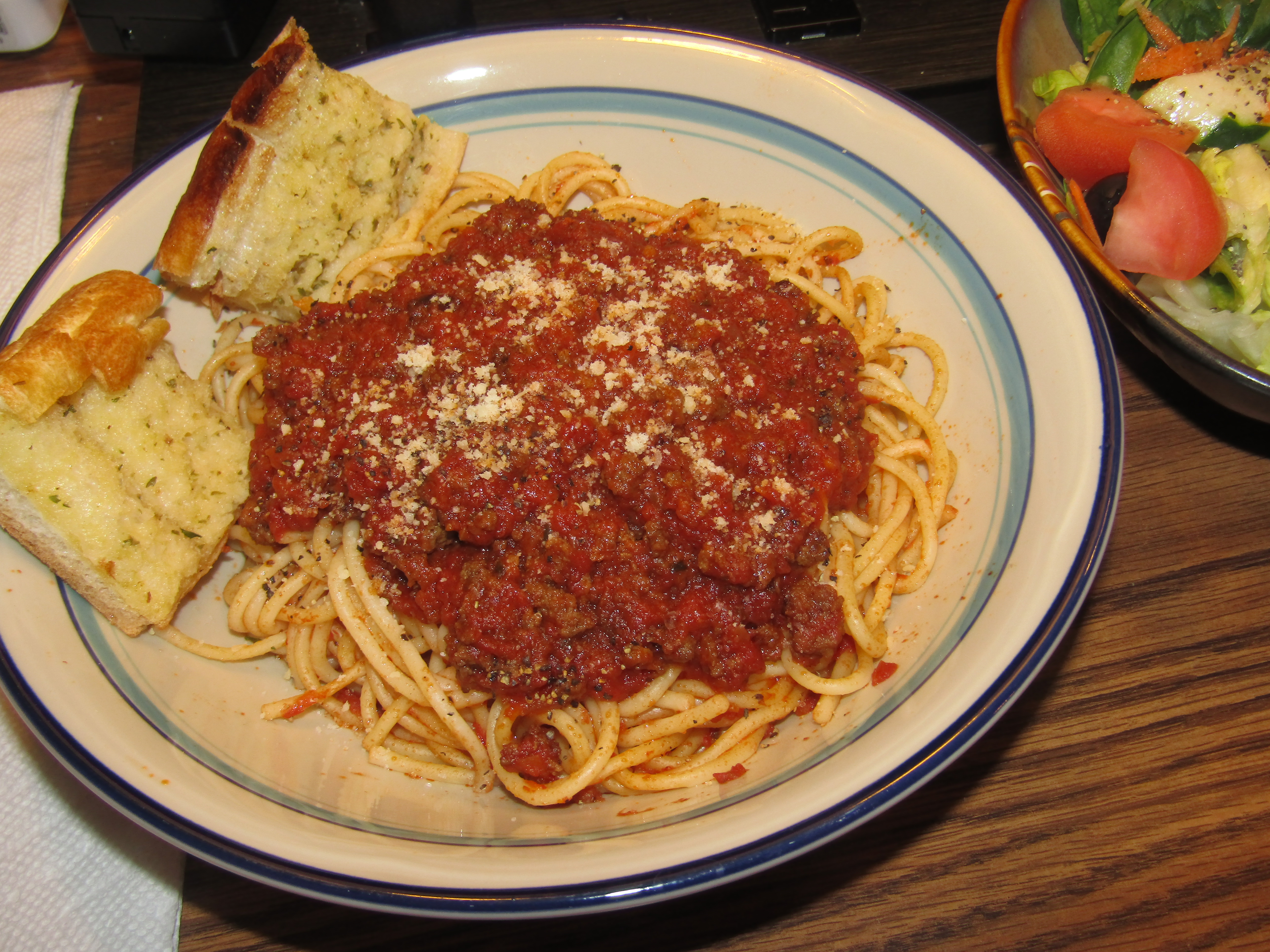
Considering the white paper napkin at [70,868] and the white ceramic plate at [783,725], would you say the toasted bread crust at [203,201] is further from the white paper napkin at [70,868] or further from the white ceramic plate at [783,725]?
the white paper napkin at [70,868]

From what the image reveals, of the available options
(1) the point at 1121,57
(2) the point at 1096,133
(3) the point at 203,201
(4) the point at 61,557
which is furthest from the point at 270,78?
(1) the point at 1121,57

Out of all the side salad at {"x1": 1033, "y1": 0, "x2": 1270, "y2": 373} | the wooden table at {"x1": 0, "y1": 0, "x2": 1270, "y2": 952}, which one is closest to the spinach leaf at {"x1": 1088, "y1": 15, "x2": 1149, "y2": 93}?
the side salad at {"x1": 1033, "y1": 0, "x2": 1270, "y2": 373}

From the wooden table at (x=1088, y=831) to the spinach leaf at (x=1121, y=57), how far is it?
192 centimetres

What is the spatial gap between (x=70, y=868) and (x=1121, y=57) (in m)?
5.68

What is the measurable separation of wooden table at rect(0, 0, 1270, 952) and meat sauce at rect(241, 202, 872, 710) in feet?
2.52

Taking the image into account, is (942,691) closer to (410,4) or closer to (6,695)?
(6,695)

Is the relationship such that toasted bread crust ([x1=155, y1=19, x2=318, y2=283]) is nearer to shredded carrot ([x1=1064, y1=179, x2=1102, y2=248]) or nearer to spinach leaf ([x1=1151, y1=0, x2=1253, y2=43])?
shredded carrot ([x1=1064, y1=179, x2=1102, y2=248])

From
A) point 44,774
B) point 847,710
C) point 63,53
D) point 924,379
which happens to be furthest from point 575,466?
point 63,53

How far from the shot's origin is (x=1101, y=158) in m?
4.18

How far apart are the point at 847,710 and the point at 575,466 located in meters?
1.20

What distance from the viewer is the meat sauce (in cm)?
305

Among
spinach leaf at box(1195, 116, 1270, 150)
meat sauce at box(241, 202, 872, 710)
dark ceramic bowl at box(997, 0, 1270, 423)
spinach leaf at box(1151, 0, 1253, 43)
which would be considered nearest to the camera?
meat sauce at box(241, 202, 872, 710)

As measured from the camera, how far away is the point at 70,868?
338 cm

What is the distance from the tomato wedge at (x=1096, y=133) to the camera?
4.14 metres
